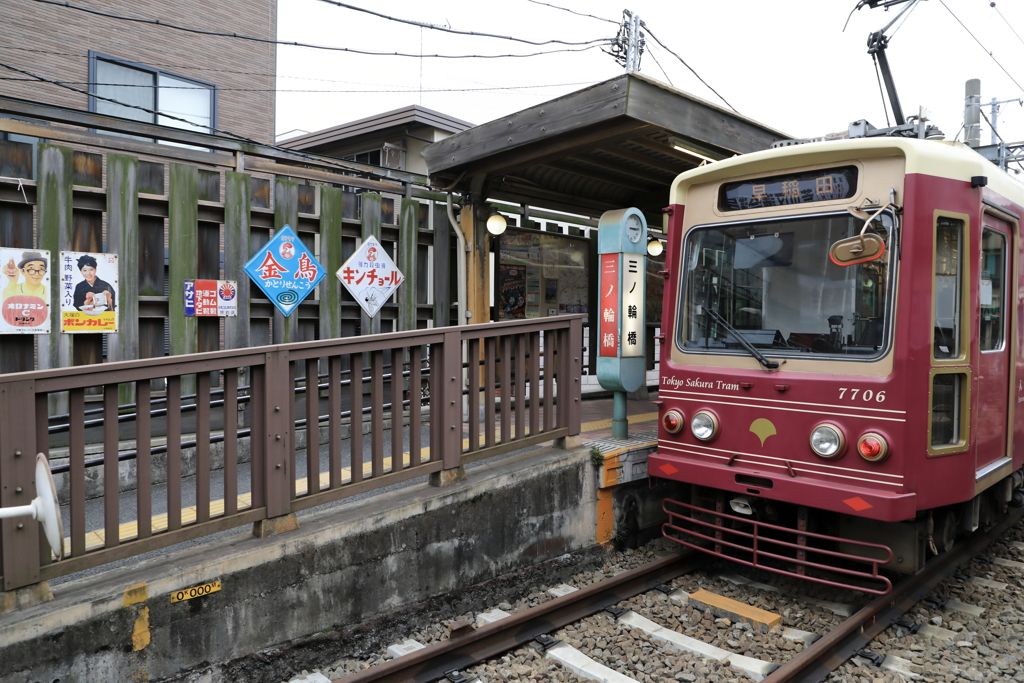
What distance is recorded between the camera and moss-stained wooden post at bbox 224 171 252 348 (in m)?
6.03

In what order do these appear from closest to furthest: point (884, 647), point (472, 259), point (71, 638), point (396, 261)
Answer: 1. point (71, 638)
2. point (884, 647)
3. point (396, 261)
4. point (472, 259)

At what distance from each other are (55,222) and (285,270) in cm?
181

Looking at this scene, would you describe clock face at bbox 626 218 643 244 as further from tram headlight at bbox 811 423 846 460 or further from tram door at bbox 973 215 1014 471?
tram door at bbox 973 215 1014 471

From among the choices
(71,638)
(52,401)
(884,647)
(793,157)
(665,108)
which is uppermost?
(665,108)

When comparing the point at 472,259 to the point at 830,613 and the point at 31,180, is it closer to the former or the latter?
the point at 31,180

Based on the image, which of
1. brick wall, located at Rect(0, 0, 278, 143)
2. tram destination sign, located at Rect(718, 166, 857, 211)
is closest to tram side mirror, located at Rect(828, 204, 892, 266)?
tram destination sign, located at Rect(718, 166, 857, 211)

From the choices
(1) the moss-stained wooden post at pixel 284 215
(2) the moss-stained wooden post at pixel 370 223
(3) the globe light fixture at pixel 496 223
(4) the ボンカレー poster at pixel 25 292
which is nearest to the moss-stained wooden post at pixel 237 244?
(1) the moss-stained wooden post at pixel 284 215

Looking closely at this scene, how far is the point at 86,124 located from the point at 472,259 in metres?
3.77

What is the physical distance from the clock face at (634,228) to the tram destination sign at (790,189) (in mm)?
1086

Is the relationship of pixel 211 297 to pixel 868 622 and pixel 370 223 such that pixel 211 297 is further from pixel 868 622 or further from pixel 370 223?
pixel 868 622

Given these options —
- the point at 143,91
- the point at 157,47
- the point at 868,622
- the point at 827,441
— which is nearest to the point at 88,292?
the point at 827,441

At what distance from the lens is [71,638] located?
119 inches

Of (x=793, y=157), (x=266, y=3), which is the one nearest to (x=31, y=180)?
(x=793, y=157)

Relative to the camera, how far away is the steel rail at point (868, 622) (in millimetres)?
3891
